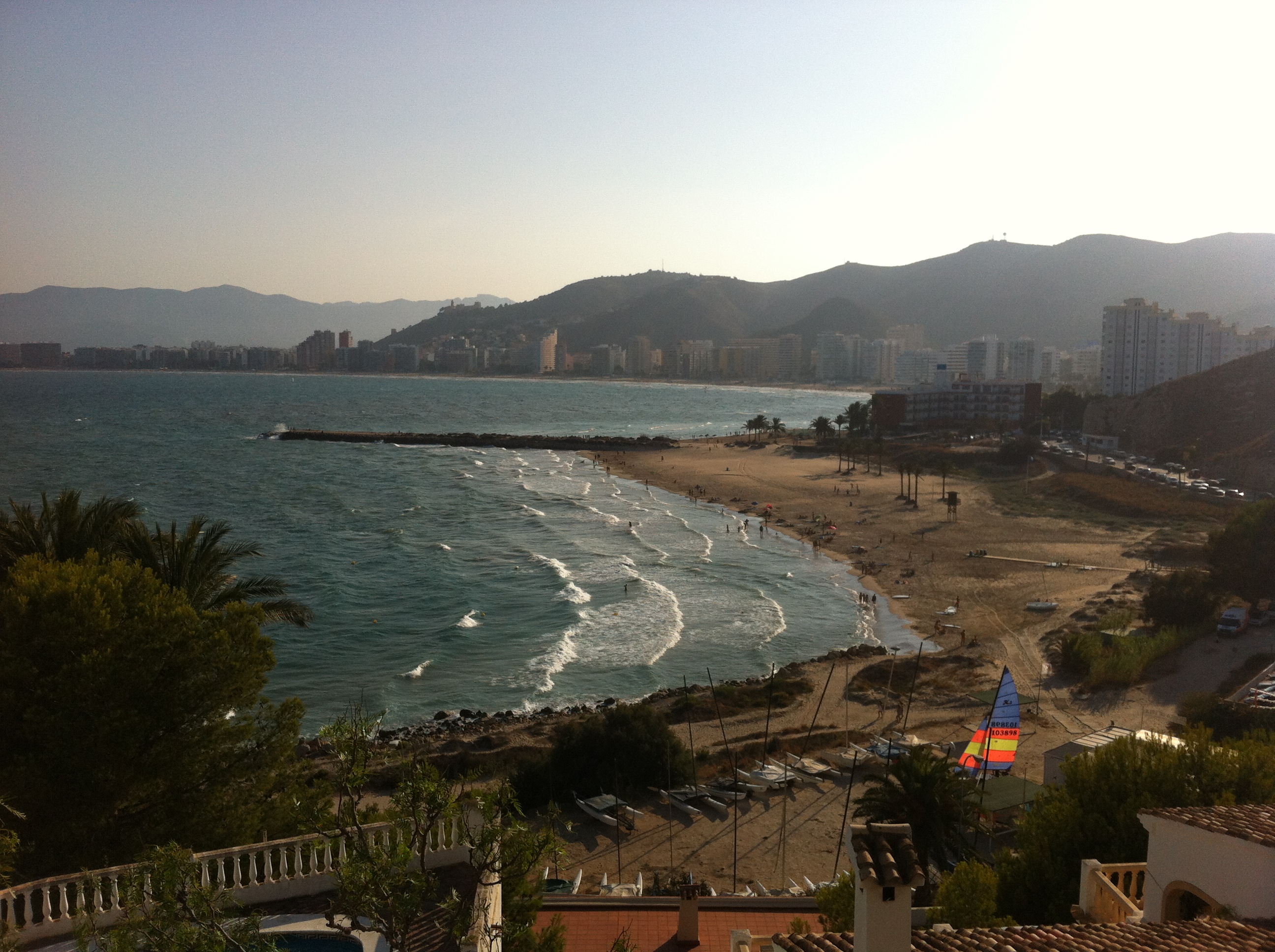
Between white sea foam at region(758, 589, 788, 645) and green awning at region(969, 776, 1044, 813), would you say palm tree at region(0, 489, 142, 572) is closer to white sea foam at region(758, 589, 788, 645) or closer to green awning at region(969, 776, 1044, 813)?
green awning at region(969, 776, 1044, 813)

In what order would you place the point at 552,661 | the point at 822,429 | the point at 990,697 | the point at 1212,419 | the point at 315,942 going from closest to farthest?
the point at 315,942, the point at 990,697, the point at 552,661, the point at 1212,419, the point at 822,429

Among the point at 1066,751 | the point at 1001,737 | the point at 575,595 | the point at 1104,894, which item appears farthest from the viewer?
the point at 575,595

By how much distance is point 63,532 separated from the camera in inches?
531

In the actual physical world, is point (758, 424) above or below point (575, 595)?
above

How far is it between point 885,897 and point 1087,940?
160 centimetres

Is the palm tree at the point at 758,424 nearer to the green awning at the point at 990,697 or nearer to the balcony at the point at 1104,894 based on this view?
the green awning at the point at 990,697

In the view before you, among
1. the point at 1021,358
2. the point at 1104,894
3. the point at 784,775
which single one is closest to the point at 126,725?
the point at 1104,894

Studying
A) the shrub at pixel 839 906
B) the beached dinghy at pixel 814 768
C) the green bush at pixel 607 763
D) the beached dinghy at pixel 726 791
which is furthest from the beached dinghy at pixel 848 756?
the shrub at pixel 839 906

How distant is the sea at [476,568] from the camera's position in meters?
26.0

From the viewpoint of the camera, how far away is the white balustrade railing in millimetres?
6102

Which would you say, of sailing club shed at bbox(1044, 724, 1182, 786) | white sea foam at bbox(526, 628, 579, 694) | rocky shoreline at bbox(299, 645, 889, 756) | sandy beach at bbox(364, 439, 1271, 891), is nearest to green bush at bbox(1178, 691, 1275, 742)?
sandy beach at bbox(364, 439, 1271, 891)

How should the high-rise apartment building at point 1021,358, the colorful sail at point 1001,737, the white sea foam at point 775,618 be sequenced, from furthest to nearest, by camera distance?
the high-rise apartment building at point 1021,358 < the white sea foam at point 775,618 < the colorful sail at point 1001,737

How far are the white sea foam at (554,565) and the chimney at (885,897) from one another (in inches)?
1259

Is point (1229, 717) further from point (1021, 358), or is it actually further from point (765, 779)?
point (1021, 358)
